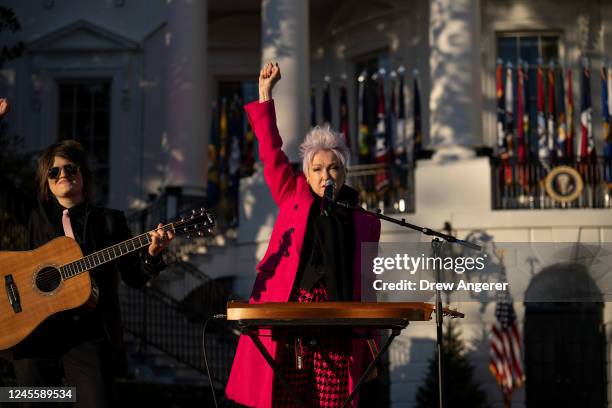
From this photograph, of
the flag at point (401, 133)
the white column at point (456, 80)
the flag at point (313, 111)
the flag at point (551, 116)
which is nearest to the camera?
the white column at point (456, 80)

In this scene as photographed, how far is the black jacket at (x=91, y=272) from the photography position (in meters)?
6.17

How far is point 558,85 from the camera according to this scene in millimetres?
21328

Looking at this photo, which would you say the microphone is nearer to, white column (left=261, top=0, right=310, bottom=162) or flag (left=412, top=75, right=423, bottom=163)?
white column (left=261, top=0, right=310, bottom=162)

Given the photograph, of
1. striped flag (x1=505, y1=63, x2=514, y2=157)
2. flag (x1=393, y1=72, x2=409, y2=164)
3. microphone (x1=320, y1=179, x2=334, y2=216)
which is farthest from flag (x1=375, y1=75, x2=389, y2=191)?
microphone (x1=320, y1=179, x2=334, y2=216)

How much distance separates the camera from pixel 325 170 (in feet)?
20.2

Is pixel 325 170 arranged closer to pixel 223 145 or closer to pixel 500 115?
pixel 500 115

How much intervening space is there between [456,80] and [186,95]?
5578 millimetres

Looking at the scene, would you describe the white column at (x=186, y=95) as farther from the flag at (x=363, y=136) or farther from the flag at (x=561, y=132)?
the flag at (x=561, y=132)

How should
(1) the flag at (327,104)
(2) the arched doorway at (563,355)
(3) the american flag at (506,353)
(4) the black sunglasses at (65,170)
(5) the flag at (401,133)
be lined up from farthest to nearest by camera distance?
(1) the flag at (327,104) → (5) the flag at (401,133) → (2) the arched doorway at (563,355) → (3) the american flag at (506,353) → (4) the black sunglasses at (65,170)

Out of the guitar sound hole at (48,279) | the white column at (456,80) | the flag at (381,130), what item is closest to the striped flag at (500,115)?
the white column at (456,80)

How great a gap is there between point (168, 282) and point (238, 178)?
3.20 meters

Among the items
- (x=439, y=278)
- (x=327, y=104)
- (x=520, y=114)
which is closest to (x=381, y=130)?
(x=327, y=104)

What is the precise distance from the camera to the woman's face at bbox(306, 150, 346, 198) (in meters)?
6.16

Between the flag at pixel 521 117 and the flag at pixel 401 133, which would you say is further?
the flag at pixel 401 133
